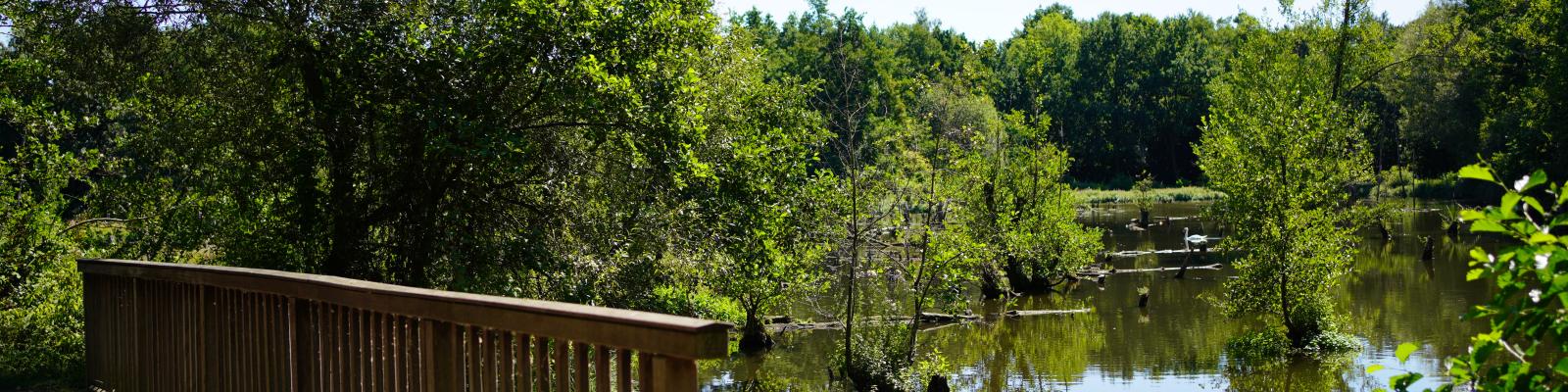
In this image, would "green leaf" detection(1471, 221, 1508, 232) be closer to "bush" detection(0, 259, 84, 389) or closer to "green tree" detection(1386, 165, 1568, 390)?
"green tree" detection(1386, 165, 1568, 390)

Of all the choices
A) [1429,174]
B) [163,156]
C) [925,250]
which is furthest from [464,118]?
[1429,174]

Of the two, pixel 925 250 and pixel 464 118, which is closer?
pixel 464 118

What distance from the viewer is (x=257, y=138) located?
10.1 meters

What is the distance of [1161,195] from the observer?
58531 mm

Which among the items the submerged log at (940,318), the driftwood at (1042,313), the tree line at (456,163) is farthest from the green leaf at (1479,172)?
the driftwood at (1042,313)

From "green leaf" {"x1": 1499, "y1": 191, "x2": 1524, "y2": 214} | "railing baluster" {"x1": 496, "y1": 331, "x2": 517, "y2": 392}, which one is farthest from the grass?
"railing baluster" {"x1": 496, "y1": 331, "x2": 517, "y2": 392}

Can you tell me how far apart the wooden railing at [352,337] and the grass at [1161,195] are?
173 feet

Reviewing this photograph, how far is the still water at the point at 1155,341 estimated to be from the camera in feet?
47.1

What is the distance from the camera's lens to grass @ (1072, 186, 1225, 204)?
57125 mm

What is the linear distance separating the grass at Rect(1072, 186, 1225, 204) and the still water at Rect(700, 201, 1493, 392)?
31.7 metres

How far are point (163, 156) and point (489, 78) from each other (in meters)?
3.46

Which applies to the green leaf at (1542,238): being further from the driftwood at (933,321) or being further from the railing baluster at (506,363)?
the driftwood at (933,321)

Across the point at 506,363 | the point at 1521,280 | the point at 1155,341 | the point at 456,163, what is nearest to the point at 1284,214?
the point at 1155,341

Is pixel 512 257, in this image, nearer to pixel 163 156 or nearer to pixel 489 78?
pixel 489 78
